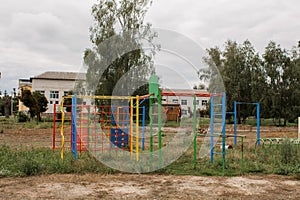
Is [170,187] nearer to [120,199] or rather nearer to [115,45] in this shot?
[120,199]

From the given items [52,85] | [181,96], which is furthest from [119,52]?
Result: [52,85]

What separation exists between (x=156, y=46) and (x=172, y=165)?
17.2 metres

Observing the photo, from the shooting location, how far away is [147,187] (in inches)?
248

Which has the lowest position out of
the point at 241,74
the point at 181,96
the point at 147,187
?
the point at 147,187

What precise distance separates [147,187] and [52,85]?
5556 cm

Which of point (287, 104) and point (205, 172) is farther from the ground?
point (287, 104)

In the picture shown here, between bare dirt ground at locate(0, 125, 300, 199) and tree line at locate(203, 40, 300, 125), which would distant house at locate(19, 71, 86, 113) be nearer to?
tree line at locate(203, 40, 300, 125)

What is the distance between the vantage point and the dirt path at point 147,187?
5.69 meters

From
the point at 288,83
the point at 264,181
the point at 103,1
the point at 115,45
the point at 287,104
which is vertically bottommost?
the point at 264,181

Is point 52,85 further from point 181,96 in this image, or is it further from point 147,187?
point 147,187

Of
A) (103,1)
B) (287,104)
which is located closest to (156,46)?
(103,1)

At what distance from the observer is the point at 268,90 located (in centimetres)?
3064

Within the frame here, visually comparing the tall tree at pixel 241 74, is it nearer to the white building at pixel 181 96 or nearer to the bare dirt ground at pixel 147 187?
the white building at pixel 181 96

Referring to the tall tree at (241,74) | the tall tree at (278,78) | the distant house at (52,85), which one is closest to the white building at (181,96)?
the tall tree at (241,74)
